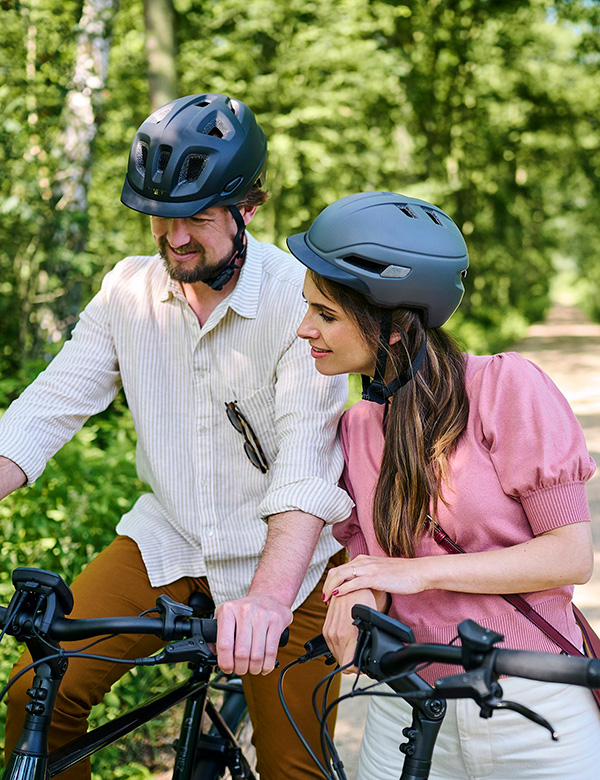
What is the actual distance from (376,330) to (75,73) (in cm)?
633

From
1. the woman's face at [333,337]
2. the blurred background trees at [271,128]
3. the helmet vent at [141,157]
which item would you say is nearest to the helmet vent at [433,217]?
the woman's face at [333,337]

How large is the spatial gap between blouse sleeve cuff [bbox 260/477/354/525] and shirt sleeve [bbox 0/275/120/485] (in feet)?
2.78

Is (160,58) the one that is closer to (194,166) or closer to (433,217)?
(194,166)

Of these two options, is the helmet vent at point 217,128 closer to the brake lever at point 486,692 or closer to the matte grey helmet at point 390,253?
the matte grey helmet at point 390,253

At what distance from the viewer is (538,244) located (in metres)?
36.1

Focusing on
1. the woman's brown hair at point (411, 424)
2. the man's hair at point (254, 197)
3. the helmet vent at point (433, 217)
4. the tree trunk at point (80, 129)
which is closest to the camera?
the woman's brown hair at point (411, 424)

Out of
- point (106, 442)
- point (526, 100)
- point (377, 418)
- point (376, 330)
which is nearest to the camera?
point (376, 330)

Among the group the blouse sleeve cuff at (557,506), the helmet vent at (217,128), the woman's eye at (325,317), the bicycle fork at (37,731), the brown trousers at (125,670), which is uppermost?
the helmet vent at (217,128)

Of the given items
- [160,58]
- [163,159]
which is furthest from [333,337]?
[160,58]

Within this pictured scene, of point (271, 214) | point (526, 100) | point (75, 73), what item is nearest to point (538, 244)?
point (526, 100)

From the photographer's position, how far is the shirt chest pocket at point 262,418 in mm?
2930

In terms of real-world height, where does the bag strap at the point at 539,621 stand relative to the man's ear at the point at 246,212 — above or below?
below

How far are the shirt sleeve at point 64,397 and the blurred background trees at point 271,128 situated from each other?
1.68 metres

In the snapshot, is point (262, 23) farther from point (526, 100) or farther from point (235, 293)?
point (526, 100)
